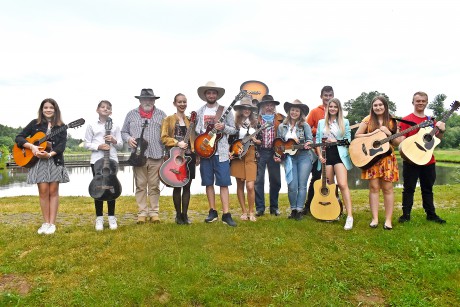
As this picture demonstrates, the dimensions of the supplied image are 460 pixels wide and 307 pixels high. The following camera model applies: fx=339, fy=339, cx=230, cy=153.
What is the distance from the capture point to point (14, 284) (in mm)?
4551

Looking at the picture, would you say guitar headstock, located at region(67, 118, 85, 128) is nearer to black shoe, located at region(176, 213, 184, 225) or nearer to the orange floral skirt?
black shoe, located at region(176, 213, 184, 225)

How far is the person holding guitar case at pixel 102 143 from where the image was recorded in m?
6.14

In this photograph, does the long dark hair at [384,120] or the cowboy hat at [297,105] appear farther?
the cowboy hat at [297,105]

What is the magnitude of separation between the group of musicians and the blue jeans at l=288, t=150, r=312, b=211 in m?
0.02

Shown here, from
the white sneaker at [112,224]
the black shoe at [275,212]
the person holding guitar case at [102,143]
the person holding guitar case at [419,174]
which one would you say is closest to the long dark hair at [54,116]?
the person holding guitar case at [102,143]

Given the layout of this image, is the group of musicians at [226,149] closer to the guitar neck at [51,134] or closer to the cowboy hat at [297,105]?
the cowboy hat at [297,105]

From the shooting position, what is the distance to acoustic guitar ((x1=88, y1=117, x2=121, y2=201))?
6.00 meters

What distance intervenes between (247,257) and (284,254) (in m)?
0.59

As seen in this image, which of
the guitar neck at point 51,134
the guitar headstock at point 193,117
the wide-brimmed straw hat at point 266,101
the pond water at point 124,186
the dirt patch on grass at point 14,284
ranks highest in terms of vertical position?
the wide-brimmed straw hat at point 266,101

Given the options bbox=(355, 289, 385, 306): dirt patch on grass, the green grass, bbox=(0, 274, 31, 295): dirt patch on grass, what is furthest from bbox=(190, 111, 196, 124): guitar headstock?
bbox=(355, 289, 385, 306): dirt patch on grass

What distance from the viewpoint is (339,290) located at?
4.41 m

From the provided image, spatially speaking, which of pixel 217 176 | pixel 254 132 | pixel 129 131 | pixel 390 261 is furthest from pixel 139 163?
pixel 390 261

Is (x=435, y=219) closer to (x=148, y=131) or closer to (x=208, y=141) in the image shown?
(x=208, y=141)

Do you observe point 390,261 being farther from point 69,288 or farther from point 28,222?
point 28,222
